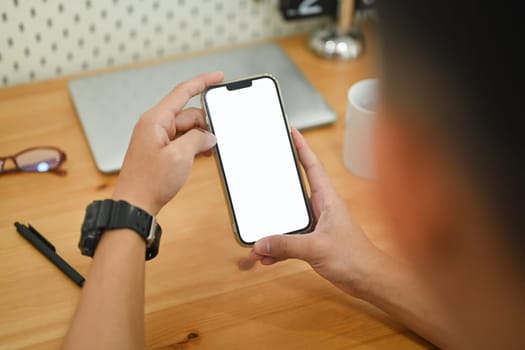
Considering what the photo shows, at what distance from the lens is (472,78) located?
0.28m

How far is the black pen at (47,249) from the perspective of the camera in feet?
2.63

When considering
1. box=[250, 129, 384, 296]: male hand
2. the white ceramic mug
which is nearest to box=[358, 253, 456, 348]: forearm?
box=[250, 129, 384, 296]: male hand

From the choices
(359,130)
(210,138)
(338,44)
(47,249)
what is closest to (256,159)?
(210,138)

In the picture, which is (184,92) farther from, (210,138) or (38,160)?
(38,160)

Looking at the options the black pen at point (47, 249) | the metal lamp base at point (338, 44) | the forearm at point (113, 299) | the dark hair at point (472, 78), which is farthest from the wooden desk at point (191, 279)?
the dark hair at point (472, 78)

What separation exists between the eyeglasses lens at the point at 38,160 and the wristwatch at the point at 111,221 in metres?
0.30

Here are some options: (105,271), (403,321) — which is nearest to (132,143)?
(105,271)

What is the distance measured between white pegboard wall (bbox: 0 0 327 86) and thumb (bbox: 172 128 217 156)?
1.40 ft

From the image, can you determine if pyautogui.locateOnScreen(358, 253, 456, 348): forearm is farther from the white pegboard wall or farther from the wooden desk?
the white pegboard wall

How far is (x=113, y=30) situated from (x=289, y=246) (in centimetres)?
60

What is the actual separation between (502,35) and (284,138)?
1.91ft

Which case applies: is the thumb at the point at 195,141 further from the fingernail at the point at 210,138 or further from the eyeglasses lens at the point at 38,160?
the eyeglasses lens at the point at 38,160

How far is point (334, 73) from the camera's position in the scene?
117 centimetres

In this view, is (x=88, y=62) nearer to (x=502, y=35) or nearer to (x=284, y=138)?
(x=284, y=138)
